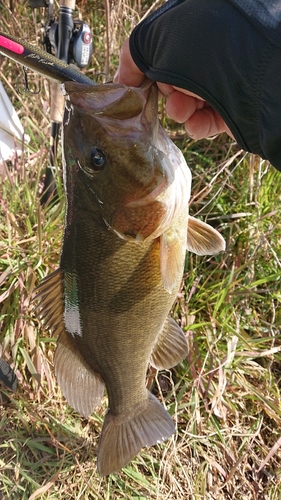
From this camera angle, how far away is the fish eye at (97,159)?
1.23 metres

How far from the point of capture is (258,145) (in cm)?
116

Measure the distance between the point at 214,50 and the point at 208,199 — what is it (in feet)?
5.94

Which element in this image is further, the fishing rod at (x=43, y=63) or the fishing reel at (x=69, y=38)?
the fishing reel at (x=69, y=38)

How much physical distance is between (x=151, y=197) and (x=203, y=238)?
15.7 inches

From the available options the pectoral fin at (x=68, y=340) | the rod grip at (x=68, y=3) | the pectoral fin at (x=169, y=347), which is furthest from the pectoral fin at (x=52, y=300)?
the rod grip at (x=68, y=3)

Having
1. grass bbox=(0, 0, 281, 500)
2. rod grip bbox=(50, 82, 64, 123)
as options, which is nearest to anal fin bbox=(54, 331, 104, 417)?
grass bbox=(0, 0, 281, 500)

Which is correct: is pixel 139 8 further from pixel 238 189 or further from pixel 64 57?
pixel 238 189

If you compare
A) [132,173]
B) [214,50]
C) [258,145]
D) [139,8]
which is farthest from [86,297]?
[139,8]

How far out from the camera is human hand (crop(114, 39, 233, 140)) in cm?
130

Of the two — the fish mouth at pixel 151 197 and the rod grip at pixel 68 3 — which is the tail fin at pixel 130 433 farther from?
the rod grip at pixel 68 3

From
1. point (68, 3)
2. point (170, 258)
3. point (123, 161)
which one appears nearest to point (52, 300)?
point (170, 258)

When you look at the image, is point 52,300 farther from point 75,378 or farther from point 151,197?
point 151,197

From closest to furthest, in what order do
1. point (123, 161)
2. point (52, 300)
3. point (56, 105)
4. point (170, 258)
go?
point (123, 161), point (170, 258), point (52, 300), point (56, 105)

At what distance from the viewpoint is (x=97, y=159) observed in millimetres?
1239
